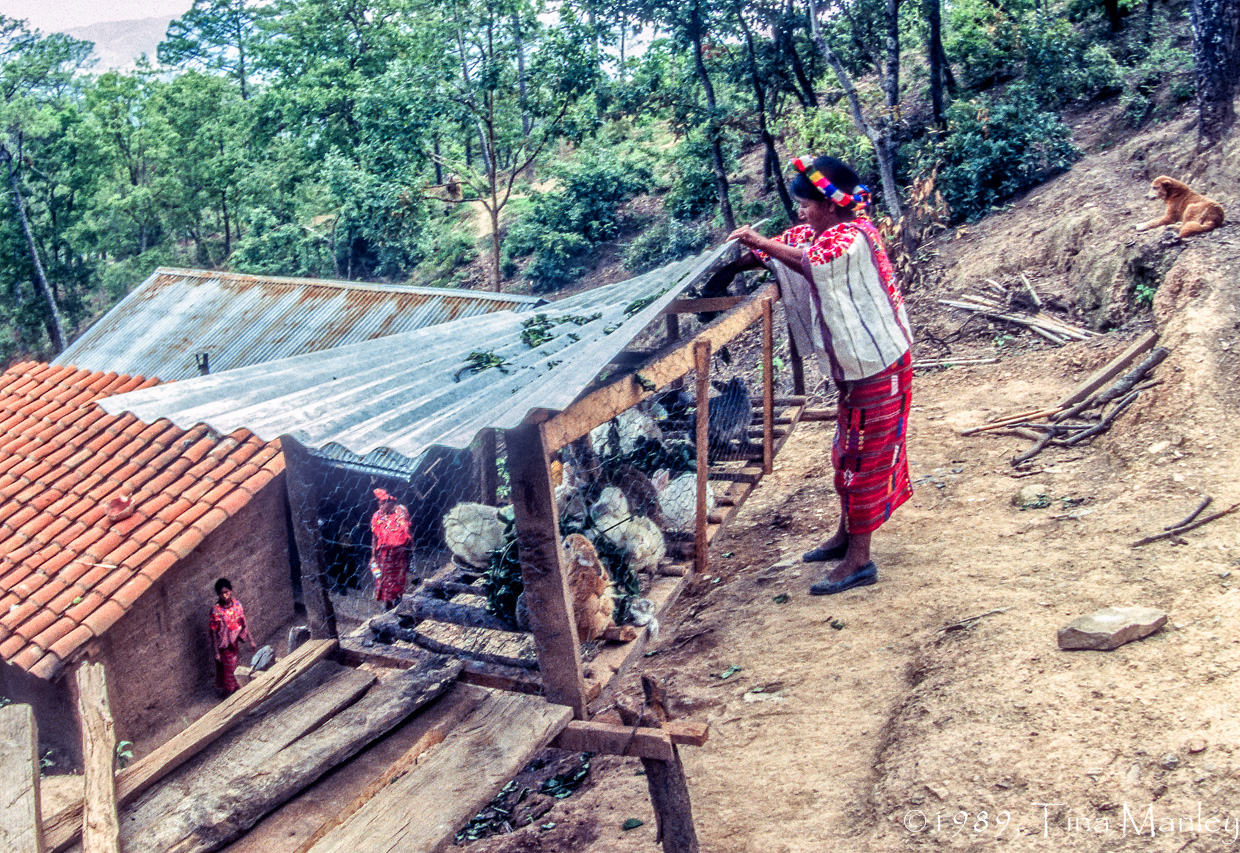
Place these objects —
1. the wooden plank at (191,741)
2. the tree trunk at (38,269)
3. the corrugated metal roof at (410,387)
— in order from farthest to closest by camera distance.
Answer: the tree trunk at (38,269) → the corrugated metal roof at (410,387) → the wooden plank at (191,741)

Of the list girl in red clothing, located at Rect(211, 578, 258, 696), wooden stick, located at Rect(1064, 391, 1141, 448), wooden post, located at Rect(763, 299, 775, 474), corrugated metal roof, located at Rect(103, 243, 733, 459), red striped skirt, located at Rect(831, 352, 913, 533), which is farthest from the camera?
girl in red clothing, located at Rect(211, 578, 258, 696)

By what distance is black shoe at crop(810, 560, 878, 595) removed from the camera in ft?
13.5

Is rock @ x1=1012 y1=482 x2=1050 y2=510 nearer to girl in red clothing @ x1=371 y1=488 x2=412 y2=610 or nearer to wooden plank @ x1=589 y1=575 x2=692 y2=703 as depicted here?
wooden plank @ x1=589 y1=575 x2=692 y2=703

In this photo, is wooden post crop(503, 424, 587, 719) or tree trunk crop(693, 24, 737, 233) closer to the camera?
wooden post crop(503, 424, 587, 719)

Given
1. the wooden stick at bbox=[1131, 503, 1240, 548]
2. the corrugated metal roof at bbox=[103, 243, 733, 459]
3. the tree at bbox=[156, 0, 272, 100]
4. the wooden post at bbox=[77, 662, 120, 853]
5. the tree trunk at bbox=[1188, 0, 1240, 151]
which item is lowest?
the wooden stick at bbox=[1131, 503, 1240, 548]

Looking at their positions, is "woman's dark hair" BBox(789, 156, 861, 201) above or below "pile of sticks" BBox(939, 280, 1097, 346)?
above

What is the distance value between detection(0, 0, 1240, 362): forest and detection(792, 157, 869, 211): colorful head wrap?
20.3 ft

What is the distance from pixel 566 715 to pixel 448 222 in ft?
71.0

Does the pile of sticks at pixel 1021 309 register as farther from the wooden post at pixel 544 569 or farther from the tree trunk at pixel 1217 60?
the wooden post at pixel 544 569

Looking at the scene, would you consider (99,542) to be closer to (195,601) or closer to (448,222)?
(195,601)

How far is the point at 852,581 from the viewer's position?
162 inches

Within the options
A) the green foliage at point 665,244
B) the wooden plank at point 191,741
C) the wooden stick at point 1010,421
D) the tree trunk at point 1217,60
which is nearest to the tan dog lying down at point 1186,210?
the tree trunk at point 1217,60

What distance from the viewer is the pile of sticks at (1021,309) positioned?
275 inches

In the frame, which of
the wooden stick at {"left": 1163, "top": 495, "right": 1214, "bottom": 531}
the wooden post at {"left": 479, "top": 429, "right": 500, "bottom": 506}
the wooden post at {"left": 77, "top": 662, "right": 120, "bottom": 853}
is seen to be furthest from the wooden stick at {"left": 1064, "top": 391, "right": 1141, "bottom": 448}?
the wooden post at {"left": 77, "top": 662, "right": 120, "bottom": 853}
